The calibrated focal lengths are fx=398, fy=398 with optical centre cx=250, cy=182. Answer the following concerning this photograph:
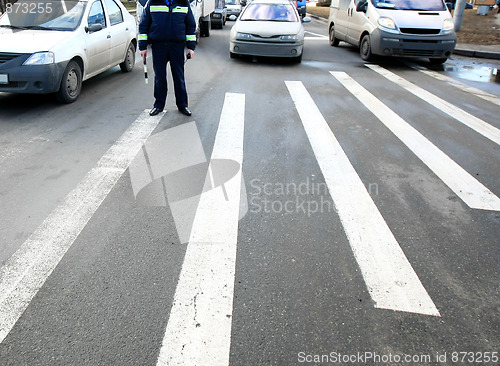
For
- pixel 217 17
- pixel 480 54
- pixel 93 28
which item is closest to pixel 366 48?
pixel 480 54

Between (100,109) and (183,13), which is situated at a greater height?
(183,13)

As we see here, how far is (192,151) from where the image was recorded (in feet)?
16.2

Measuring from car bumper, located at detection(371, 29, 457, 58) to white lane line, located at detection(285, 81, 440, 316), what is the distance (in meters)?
6.61

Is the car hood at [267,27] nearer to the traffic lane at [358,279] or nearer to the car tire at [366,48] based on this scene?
the car tire at [366,48]

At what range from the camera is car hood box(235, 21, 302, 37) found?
34.7 ft

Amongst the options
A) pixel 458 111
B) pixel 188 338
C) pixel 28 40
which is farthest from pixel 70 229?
pixel 458 111

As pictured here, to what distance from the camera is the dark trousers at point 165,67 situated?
6.10 metres

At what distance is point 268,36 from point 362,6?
3.41 meters

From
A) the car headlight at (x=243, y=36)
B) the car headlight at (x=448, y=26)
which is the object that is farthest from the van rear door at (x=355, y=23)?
the car headlight at (x=243, y=36)

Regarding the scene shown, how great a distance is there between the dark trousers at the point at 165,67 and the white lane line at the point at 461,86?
20.4 ft

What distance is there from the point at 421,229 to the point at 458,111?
4.68 meters

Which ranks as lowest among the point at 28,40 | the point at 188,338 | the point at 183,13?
the point at 188,338

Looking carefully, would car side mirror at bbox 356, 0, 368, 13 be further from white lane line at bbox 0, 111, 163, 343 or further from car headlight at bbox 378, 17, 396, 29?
white lane line at bbox 0, 111, 163, 343

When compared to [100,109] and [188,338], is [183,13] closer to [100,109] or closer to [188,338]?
[100,109]
